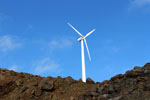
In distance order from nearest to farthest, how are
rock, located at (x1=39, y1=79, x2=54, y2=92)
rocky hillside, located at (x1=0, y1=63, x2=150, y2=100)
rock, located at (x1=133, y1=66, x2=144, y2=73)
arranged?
1. rocky hillside, located at (x1=0, y1=63, x2=150, y2=100)
2. rock, located at (x1=133, y1=66, x2=144, y2=73)
3. rock, located at (x1=39, y1=79, x2=54, y2=92)

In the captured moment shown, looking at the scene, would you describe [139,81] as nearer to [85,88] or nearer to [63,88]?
[85,88]

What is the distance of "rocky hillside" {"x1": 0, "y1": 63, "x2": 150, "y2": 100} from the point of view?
19422 millimetres

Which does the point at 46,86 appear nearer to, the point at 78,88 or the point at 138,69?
the point at 78,88

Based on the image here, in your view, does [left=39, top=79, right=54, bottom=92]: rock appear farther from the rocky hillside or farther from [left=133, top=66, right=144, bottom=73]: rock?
[left=133, top=66, right=144, bottom=73]: rock

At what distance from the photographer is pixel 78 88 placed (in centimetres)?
2325

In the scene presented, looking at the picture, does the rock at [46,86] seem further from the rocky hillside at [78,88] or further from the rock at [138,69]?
the rock at [138,69]

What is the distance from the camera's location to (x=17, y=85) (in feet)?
85.7

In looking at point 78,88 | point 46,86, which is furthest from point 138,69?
point 46,86

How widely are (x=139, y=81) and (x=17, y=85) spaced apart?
13866 millimetres

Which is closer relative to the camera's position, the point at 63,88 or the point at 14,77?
the point at 63,88

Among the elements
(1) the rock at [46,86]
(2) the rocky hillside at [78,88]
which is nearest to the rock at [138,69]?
(2) the rocky hillside at [78,88]

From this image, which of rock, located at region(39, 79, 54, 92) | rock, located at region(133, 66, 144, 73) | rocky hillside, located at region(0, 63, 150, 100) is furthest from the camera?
rock, located at region(39, 79, 54, 92)

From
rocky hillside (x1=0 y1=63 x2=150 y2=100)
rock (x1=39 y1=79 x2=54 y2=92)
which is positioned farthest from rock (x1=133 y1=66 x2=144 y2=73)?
rock (x1=39 y1=79 x2=54 y2=92)

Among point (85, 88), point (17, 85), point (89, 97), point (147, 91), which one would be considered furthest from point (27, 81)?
point (147, 91)
